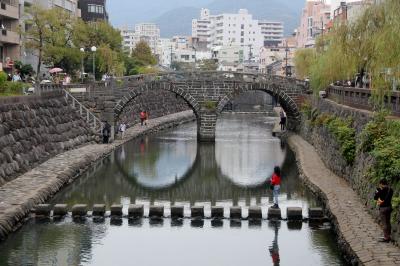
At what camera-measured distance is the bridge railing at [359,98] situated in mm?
22703

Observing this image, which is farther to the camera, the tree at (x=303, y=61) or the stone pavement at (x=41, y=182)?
the tree at (x=303, y=61)

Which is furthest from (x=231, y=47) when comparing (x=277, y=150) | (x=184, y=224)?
(x=184, y=224)

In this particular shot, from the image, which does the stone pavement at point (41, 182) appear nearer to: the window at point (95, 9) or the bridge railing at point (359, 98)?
the bridge railing at point (359, 98)

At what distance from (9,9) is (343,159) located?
3629 cm

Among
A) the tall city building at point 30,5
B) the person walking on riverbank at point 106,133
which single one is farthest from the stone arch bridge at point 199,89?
the tall city building at point 30,5

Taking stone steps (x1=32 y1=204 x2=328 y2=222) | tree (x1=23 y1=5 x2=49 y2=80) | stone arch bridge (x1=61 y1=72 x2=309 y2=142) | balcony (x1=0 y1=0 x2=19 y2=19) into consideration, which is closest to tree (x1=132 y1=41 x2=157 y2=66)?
balcony (x1=0 y1=0 x2=19 y2=19)

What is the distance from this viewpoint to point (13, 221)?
67.3 feet

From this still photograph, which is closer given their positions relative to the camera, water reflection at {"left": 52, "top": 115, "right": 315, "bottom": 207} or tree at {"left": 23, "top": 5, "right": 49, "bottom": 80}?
water reflection at {"left": 52, "top": 115, "right": 315, "bottom": 207}

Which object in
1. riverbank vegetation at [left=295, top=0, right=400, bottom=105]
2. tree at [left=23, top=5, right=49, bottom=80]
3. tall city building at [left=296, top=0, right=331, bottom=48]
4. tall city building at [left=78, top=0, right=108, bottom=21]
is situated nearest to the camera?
riverbank vegetation at [left=295, top=0, right=400, bottom=105]

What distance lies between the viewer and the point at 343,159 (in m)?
27.3

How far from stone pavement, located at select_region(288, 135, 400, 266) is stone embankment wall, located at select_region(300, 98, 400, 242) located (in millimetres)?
300

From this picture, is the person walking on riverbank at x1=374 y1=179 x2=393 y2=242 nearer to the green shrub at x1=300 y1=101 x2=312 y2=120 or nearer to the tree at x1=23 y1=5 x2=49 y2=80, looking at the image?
the green shrub at x1=300 y1=101 x2=312 y2=120

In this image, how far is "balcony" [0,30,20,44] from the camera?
5247 cm

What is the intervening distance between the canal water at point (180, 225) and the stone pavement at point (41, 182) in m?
0.43
